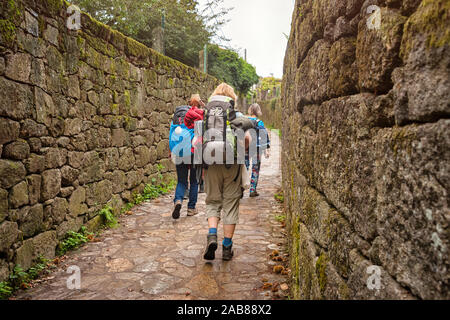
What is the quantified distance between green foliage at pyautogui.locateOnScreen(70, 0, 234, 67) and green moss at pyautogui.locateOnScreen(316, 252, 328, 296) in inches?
309

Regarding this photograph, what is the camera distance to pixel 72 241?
401 cm

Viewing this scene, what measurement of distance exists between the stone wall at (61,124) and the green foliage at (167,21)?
11.8 feet

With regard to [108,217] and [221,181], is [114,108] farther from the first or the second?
[221,181]

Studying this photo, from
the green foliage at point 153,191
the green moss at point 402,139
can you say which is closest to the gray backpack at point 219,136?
the green moss at point 402,139

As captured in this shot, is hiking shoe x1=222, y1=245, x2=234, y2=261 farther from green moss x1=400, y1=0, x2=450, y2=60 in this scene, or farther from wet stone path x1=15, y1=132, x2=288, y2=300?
green moss x1=400, y1=0, x2=450, y2=60

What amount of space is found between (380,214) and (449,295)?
1.19 feet

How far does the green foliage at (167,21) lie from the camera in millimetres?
9688

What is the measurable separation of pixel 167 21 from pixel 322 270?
37.3 ft

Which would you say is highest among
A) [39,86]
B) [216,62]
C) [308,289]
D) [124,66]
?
[216,62]

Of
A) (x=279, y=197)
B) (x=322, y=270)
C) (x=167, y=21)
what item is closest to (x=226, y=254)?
(x=322, y=270)

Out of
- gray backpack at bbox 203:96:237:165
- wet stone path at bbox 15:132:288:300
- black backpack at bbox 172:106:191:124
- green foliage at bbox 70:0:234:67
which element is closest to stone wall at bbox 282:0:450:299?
wet stone path at bbox 15:132:288:300

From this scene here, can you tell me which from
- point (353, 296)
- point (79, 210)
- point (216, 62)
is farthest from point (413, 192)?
point (216, 62)

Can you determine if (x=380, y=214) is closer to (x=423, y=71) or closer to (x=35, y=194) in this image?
(x=423, y=71)

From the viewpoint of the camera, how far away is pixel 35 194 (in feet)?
11.2
